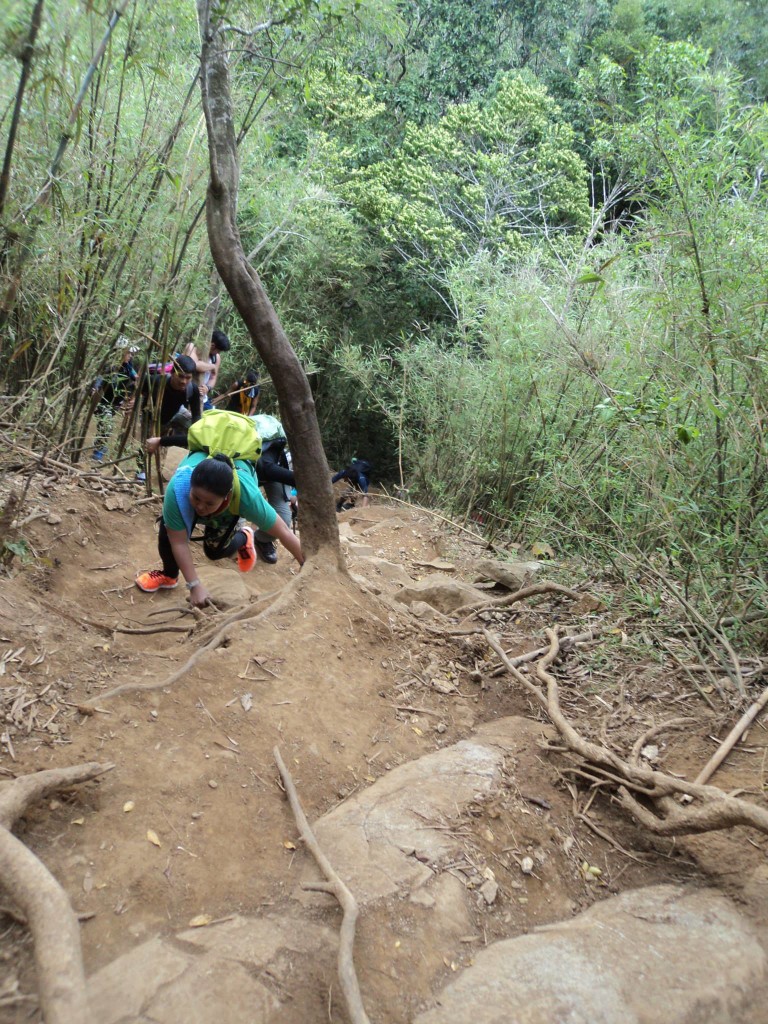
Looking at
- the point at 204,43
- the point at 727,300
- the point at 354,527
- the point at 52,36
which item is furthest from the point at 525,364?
the point at 52,36

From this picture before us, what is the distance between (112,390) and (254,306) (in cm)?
277

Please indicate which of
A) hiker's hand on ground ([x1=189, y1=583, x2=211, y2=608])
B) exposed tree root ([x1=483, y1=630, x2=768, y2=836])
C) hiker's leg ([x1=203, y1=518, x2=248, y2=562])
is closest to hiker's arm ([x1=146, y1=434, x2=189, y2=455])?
hiker's leg ([x1=203, y1=518, x2=248, y2=562])

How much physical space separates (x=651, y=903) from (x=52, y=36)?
12.4 ft

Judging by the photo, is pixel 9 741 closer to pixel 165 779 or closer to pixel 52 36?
pixel 165 779

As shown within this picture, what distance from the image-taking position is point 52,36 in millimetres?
3090

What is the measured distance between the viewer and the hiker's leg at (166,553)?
13.9 feet

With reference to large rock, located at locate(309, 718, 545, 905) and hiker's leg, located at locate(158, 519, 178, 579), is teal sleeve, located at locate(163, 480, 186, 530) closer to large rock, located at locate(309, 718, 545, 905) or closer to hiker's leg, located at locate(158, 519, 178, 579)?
hiker's leg, located at locate(158, 519, 178, 579)

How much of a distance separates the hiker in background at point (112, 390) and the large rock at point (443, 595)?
2.45 m

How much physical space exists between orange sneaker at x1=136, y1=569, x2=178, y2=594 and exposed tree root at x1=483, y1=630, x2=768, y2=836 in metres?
2.31

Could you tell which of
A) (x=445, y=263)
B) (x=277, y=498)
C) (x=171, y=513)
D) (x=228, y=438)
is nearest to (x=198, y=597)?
(x=171, y=513)

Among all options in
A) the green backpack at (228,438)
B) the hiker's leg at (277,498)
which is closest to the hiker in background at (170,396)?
the hiker's leg at (277,498)

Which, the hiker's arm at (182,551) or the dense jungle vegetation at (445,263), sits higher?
the dense jungle vegetation at (445,263)

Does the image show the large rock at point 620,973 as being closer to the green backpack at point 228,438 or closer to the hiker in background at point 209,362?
the green backpack at point 228,438

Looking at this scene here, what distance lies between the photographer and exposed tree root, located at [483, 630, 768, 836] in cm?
226
